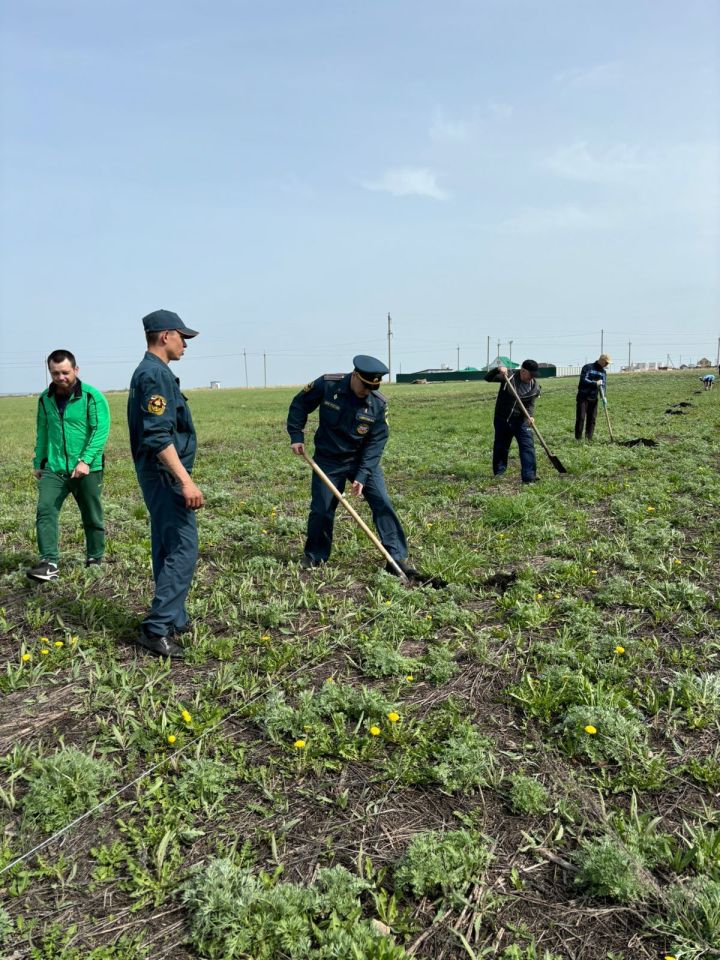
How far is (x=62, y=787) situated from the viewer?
3.12m

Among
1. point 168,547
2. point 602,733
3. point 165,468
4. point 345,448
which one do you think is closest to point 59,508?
point 168,547

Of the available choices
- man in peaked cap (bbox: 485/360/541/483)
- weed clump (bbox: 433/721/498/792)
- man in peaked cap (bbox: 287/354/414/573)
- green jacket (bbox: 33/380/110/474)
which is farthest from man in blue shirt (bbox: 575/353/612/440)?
weed clump (bbox: 433/721/498/792)

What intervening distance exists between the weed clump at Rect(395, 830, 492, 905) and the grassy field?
0.01 metres

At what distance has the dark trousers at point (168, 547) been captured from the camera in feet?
14.8

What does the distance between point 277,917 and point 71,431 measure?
16.0 ft

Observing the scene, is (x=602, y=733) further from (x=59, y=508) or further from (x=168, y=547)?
(x=59, y=508)

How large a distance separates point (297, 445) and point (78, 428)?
82.8 inches

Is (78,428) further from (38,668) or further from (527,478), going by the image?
(527,478)

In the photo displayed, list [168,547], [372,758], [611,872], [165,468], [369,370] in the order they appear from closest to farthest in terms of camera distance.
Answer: [611,872], [372,758], [165,468], [168,547], [369,370]

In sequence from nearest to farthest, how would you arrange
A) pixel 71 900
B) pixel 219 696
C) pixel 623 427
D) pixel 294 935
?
pixel 294 935 → pixel 71 900 → pixel 219 696 → pixel 623 427

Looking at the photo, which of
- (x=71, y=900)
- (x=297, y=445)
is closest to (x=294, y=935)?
(x=71, y=900)

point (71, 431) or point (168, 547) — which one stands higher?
point (71, 431)

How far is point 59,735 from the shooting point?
3623mm

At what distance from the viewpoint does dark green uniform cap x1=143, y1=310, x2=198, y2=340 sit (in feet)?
14.4
